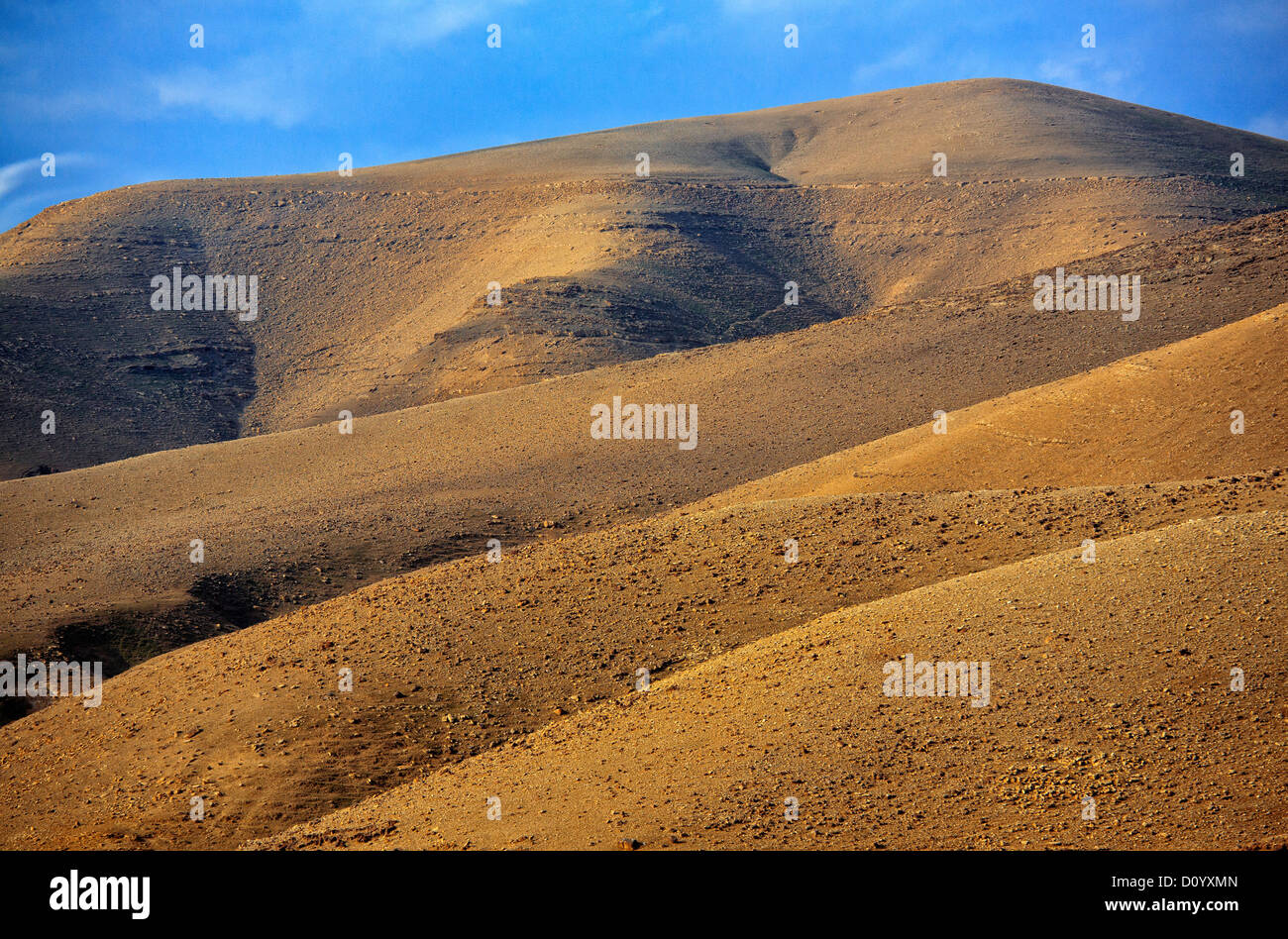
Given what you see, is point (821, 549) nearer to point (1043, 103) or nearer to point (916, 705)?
point (916, 705)

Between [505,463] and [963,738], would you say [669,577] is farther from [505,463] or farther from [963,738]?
[505,463]

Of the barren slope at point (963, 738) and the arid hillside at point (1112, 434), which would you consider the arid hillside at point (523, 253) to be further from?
the barren slope at point (963, 738)

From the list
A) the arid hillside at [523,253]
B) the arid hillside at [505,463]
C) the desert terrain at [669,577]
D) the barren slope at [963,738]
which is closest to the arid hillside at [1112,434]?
the desert terrain at [669,577]

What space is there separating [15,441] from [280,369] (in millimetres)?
13820

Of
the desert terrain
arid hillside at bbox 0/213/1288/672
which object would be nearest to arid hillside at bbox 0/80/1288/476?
the desert terrain

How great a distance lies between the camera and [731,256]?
202 ft

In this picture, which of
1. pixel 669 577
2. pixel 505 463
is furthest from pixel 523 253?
pixel 669 577

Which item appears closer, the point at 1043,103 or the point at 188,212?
the point at 188,212

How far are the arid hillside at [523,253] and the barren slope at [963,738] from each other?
3185 centimetres

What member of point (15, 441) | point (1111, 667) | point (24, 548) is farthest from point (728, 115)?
point (1111, 667)

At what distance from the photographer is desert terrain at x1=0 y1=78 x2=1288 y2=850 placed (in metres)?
9.67

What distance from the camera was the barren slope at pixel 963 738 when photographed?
28.5 feet

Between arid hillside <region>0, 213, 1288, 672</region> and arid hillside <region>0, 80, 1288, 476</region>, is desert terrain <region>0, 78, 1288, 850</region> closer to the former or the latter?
arid hillside <region>0, 213, 1288, 672</region>

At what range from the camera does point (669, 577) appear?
52.7 ft
